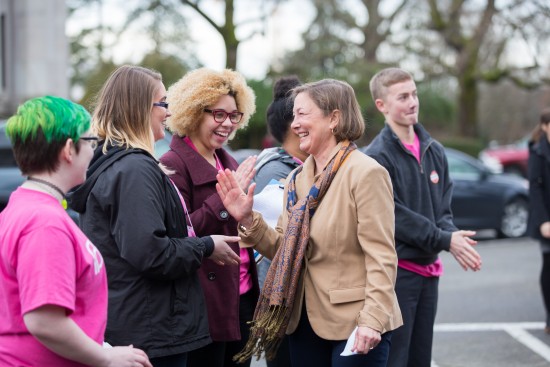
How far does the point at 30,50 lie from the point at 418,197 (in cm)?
1442

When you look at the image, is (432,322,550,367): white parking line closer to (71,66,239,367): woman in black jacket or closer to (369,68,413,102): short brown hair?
(369,68,413,102): short brown hair

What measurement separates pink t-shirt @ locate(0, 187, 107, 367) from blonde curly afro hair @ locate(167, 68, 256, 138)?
1.51 m

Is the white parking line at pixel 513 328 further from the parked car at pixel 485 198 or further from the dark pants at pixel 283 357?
the parked car at pixel 485 198

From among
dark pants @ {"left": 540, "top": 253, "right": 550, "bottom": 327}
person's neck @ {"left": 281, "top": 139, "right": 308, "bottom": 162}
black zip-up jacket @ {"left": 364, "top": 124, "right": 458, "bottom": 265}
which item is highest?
person's neck @ {"left": 281, "top": 139, "right": 308, "bottom": 162}

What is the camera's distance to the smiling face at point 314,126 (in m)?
3.35

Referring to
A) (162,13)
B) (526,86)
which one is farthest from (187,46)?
(526,86)

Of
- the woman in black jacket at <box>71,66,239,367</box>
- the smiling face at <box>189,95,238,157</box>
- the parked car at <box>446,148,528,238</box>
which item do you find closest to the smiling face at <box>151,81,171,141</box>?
the woman in black jacket at <box>71,66,239,367</box>

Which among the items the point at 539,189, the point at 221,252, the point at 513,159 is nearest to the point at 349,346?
the point at 221,252

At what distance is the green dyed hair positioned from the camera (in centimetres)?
225

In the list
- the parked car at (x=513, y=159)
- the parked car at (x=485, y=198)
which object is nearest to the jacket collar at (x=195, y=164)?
the parked car at (x=485, y=198)

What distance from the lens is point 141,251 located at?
2.77 m

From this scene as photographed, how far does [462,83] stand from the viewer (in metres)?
26.3

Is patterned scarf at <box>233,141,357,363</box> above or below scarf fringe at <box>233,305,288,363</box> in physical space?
above

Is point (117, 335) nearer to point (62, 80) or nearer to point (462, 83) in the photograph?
point (62, 80)
